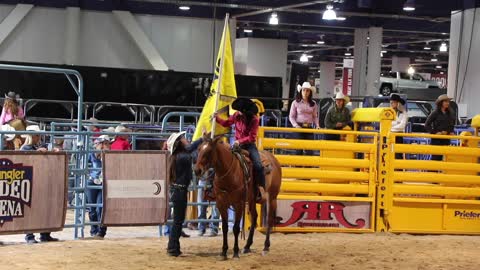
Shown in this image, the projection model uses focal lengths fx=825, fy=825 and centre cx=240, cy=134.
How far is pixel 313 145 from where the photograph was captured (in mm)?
13664

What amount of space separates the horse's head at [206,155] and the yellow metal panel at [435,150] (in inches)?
193

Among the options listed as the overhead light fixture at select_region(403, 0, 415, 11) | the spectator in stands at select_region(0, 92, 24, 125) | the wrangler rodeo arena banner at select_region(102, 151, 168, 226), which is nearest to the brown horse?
the wrangler rodeo arena banner at select_region(102, 151, 168, 226)

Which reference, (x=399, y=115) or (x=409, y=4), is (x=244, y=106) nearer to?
(x=399, y=115)

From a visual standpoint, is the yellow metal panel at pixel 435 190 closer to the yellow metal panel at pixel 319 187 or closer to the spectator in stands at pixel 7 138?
the yellow metal panel at pixel 319 187

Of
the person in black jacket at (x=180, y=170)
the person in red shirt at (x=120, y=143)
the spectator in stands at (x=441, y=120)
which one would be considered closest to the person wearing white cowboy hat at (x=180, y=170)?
the person in black jacket at (x=180, y=170)

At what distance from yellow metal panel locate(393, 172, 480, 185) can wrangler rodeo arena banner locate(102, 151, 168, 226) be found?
432 centimetres

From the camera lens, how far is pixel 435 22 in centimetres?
3397

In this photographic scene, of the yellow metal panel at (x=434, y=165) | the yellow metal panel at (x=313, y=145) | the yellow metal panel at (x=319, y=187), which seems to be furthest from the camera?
the yellow metal panel at (x=434, y=165)

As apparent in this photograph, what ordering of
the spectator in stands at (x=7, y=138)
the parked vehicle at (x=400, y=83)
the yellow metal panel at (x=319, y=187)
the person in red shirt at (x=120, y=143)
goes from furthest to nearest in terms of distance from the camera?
1. the parked vehicle at (x=400, y=83)
2. the yellow metal panel at (x=319, y=187)
3. the person in red shirt at (x=120, y=143)
4. the spectator in stands at (x=7, y=138)

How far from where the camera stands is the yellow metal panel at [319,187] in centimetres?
1364

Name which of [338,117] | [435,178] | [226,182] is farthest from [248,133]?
[435,178]

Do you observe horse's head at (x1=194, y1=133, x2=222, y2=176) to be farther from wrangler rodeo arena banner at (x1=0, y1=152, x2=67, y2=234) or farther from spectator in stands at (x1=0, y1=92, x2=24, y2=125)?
spectator in stands at (x1=0, y1=92, x2=24, y2=125)

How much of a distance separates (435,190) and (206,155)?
5956mm

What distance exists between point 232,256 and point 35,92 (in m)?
13.6
